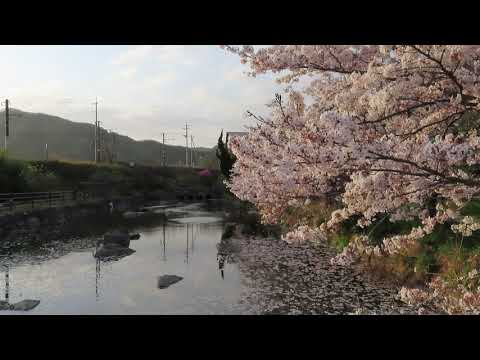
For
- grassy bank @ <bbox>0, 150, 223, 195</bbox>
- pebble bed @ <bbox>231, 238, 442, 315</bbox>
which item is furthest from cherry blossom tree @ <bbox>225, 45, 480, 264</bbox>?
grassy bank @ <bbox>0, 150, 223, 195</bbox>

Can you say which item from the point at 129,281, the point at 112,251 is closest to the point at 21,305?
the point at 129,281

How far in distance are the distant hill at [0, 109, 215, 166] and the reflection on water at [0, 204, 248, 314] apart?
4244 inches

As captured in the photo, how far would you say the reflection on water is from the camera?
10.2 meters

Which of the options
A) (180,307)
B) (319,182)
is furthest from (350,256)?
(180,307)

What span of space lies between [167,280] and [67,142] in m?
141

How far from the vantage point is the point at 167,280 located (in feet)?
40.7

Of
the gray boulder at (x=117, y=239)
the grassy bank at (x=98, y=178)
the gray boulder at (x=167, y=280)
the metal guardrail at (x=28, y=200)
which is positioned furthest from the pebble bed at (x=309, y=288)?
the grassy bank at (x=98, y=178)

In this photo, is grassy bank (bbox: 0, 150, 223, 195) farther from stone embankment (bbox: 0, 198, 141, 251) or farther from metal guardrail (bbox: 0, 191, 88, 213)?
stone embankment (bbox: 0, 198, 141, 251)

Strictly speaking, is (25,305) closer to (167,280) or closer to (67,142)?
(167,280)

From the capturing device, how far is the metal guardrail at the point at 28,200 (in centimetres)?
2352

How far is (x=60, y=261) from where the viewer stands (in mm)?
15508
